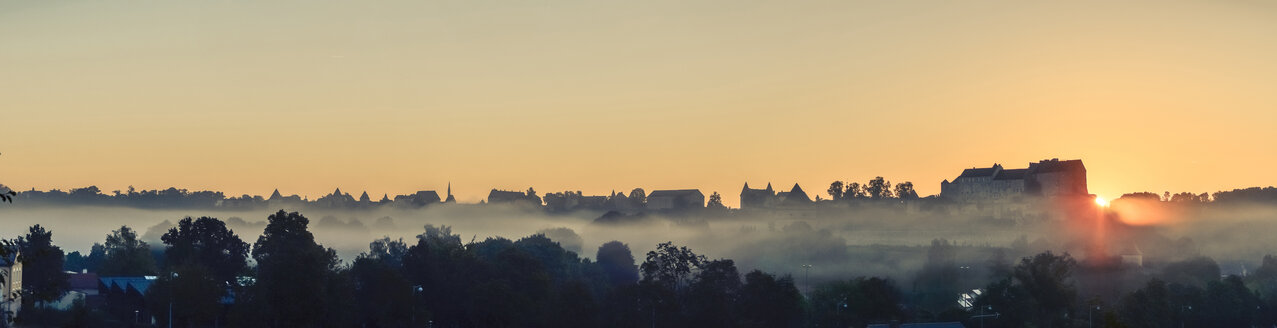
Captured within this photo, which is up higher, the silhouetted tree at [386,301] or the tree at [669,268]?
the tree at [669,268]

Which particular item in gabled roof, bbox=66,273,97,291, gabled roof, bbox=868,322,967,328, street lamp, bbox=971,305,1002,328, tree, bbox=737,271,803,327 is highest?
gabled roof, bbox=66,273,97,291

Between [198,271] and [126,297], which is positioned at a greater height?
[198,271]

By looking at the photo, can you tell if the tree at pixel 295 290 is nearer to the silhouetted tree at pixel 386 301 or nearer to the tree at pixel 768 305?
the silhouetted tree at pixel 386 301

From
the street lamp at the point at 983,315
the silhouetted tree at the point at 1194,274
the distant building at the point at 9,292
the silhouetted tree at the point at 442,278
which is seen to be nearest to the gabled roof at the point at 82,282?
the distant building at the point at 9,292

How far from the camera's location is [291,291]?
332 feet

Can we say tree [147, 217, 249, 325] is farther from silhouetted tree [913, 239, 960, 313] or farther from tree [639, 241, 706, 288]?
silhouetted tree [913, 239, 960, 313]

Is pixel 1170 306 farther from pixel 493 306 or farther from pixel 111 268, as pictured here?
pixel 111 268

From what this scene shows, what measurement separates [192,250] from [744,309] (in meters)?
60.8

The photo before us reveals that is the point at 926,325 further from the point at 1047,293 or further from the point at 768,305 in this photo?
the point at 1047,293

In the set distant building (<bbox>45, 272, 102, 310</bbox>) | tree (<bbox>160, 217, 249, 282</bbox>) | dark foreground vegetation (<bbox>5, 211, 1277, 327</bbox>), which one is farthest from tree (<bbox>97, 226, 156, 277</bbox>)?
dark foreground vegetation (<bbox>5, 211, 1277, 327</bbox>)

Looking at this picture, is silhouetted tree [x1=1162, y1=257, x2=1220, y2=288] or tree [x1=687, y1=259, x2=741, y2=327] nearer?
tree [x1=687, y1=259, x2=741, y2=327]

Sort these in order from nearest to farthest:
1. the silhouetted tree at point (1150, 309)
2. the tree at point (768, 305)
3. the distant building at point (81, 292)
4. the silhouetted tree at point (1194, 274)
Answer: the tree at point (768, 305)
the silhouetted tree at point (1150, 309)
the distant building at point (81, 292)
the silhouetted tree at point (1194, 274)

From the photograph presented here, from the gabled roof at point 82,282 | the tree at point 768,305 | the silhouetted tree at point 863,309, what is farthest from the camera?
the gabled roof at point 82,282

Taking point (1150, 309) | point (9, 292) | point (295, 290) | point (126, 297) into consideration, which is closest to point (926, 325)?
point (1150, 309)
